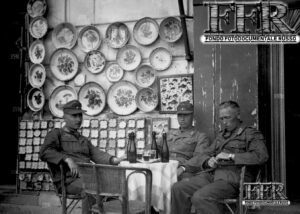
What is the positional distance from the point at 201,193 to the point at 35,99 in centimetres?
365

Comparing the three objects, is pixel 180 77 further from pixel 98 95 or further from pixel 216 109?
pixel 98 95

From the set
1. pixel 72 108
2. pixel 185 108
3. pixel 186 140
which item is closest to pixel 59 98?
pixel 72 108

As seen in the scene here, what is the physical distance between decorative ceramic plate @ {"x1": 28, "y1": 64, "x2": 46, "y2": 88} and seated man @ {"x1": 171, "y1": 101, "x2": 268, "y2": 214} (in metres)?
3.21

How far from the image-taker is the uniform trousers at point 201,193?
4.62 metres

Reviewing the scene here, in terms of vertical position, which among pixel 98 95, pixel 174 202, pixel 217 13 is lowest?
pixel 174 202

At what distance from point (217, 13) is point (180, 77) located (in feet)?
3.73

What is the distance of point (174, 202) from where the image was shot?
5062mm

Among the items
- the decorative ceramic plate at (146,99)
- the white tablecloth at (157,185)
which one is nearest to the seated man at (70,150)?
the white tablecloth at (157,185)

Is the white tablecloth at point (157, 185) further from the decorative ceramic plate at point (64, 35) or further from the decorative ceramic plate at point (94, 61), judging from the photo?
the decorative ceramic plate at point (64, 35)

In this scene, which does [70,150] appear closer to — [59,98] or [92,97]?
[92,97]

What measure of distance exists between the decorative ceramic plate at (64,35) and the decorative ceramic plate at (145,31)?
108cm

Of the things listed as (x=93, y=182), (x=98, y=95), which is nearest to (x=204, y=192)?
(x=93, y=182)

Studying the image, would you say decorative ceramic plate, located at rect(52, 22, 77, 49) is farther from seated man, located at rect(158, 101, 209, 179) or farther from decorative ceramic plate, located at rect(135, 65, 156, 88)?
seated man, located at rect(158, 101, 209, 179)

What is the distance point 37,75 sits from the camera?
7195mm
